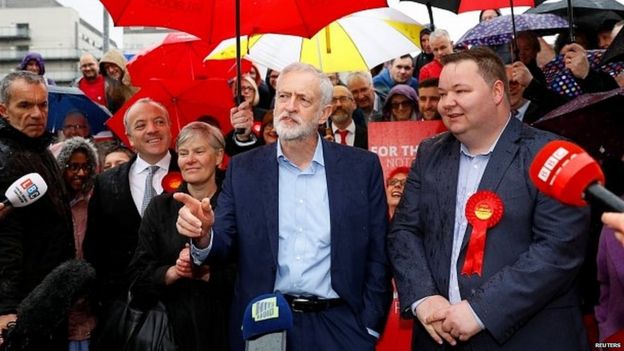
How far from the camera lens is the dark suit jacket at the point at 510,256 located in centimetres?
338

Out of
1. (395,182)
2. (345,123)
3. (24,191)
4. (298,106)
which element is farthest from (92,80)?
(298,106)

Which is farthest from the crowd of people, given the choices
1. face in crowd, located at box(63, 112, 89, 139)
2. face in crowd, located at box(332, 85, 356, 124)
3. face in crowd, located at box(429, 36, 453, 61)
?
face in crowd, located at box(429, 36, 453, 61)

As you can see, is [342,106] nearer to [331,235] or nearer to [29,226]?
[29,226]

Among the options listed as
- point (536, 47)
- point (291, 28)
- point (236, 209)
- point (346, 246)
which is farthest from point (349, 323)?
point (536, 47)

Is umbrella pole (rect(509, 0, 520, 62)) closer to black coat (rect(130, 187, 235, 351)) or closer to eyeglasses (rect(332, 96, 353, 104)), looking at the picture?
eyeglasses (rect(332, 96, 353, 104))

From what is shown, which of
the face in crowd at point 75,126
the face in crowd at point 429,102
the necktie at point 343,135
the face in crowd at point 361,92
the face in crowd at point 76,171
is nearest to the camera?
the face in crowd at point 76,171

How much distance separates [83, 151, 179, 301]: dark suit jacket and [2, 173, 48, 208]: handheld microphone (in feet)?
2.78

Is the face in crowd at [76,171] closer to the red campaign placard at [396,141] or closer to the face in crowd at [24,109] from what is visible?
the face in crowd at [24,109]

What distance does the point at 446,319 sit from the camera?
11.2 ft

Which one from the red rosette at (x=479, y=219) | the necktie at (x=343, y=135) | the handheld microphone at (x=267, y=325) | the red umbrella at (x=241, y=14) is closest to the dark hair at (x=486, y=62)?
the red rosette at (x=479, y=219)

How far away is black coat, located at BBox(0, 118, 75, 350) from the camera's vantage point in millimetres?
4562

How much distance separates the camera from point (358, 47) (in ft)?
23.8

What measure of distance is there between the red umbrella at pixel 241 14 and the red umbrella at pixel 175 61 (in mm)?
2411

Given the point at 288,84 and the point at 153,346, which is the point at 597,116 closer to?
the point at 288,84
